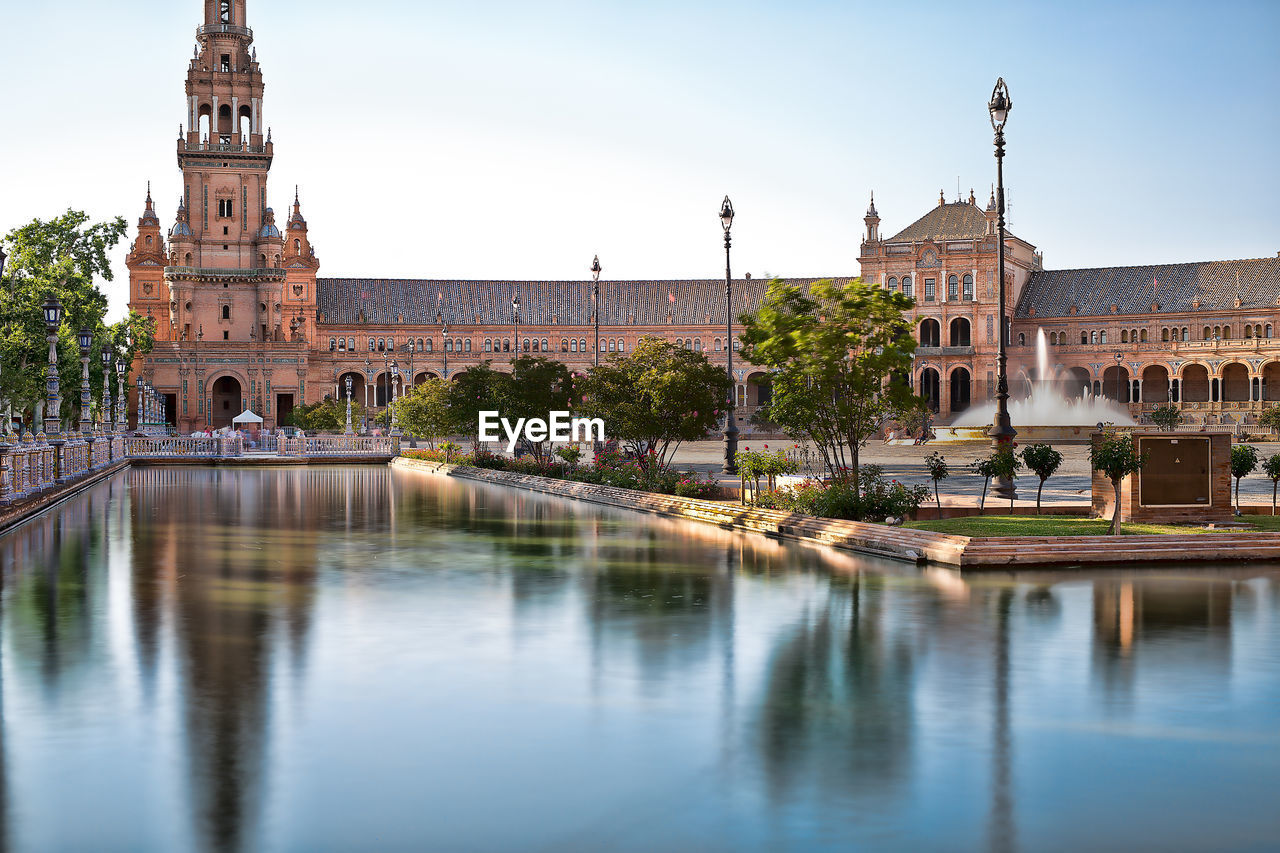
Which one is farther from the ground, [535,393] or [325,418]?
[535,393]

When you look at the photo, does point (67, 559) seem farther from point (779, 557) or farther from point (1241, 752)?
point (1241, 752)

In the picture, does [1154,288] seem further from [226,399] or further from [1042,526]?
[1042,526]

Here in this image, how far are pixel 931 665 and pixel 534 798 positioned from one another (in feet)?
15.2

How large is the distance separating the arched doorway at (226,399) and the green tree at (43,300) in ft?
144

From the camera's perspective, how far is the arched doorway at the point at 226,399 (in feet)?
362

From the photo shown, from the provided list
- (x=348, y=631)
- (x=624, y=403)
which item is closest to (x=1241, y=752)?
(x=348, y=631)

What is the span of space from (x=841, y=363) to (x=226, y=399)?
9639cm

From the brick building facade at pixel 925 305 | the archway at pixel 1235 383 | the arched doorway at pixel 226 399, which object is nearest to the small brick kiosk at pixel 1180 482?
the brick building facade at pixel 925 305

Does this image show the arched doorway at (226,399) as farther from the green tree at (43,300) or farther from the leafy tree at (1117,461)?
the leafy tree at (1117,461)

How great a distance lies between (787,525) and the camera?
72.8 feet

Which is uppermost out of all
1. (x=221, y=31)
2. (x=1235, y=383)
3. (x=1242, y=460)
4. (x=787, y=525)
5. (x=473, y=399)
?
(x=221, y=31)

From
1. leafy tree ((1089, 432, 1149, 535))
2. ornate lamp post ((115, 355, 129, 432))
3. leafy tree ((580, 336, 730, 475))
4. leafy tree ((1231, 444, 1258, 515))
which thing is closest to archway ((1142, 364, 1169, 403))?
ornate lamp post ((115, 355, 129, 432))

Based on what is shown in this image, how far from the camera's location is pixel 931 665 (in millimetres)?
10469

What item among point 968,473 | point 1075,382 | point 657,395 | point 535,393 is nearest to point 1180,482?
point 657,395
